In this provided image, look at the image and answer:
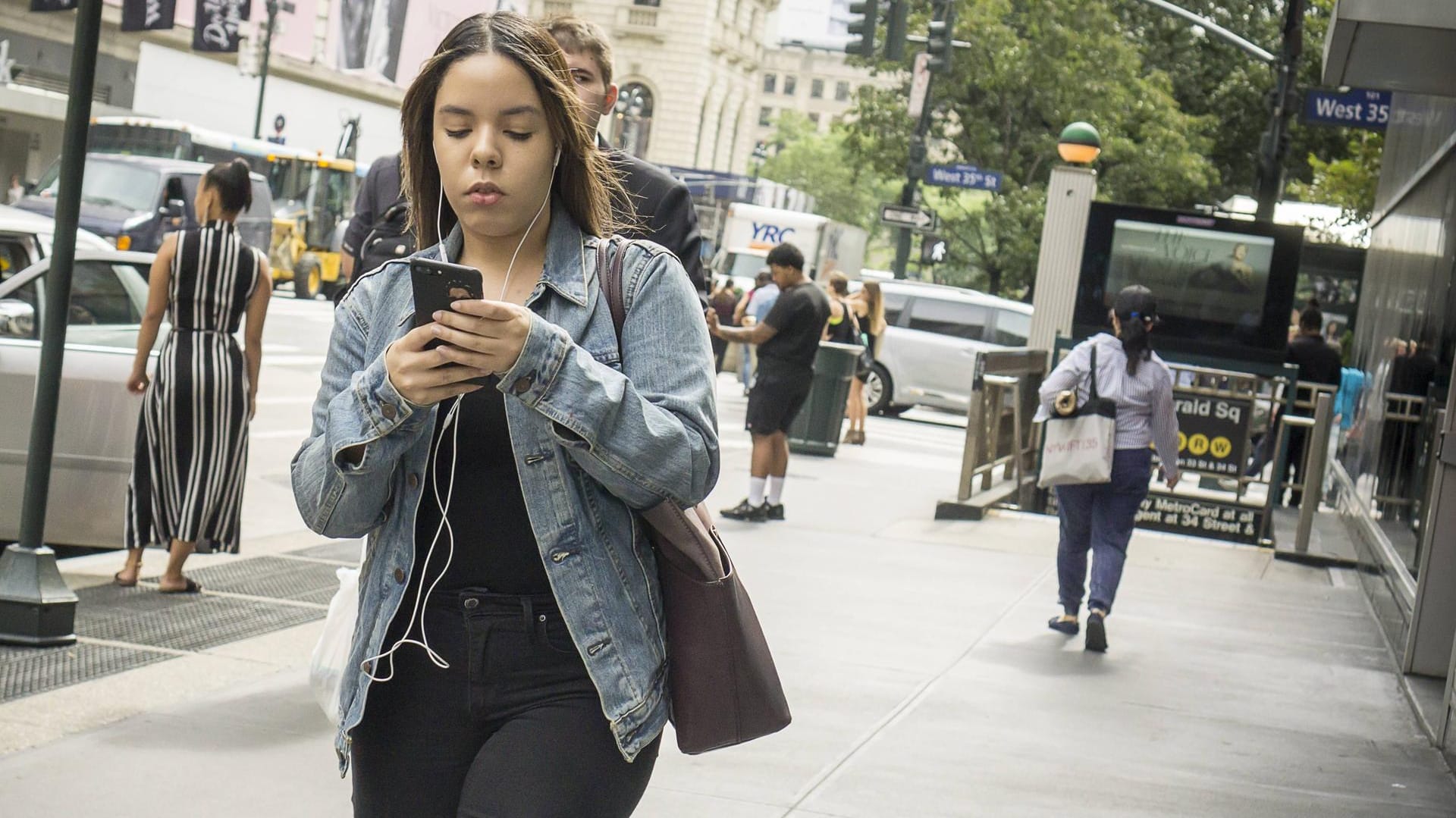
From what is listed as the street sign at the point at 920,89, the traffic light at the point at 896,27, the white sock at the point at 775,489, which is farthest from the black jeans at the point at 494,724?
the street sign at the point at 920,89

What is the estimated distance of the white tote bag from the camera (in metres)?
8.30

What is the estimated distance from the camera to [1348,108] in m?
16.9

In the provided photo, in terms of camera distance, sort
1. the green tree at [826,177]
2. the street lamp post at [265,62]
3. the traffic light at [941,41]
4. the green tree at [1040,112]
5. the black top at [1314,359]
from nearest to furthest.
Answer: the black top at [1314,359]
the traffic light at [941,41]
the green tree at [1040,112]
the street lamp post at [265,62]
the green tree at [826,177]

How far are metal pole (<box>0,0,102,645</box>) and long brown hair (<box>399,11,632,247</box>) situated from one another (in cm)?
385

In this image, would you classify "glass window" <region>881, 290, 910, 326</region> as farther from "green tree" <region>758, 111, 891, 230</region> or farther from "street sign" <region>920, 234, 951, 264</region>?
"green tree" <region>758, 111, 891, 230</region>

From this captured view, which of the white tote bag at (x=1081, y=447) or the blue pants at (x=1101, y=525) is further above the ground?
the white tote bag at (x=1081, y=447)

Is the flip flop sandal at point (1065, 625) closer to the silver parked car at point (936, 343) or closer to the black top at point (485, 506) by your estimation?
the black top at point (485, 506)

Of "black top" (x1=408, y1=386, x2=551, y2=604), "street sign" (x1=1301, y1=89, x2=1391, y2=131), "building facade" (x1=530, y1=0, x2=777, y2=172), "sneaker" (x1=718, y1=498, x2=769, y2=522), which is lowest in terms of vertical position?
"sneaker" (x1=718, y1=498, x2=769, y2=522)

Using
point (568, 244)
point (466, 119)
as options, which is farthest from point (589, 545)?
point (466, 119)

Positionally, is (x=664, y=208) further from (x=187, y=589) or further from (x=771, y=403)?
(x=771, y=403)

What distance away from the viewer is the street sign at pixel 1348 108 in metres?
16.8

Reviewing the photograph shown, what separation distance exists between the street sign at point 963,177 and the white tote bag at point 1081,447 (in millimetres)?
17344

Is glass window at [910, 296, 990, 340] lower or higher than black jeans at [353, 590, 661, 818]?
higher

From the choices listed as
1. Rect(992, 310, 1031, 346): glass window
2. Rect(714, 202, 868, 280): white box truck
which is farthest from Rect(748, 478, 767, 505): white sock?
Rect(714, 202, 868, 280): white box truck
